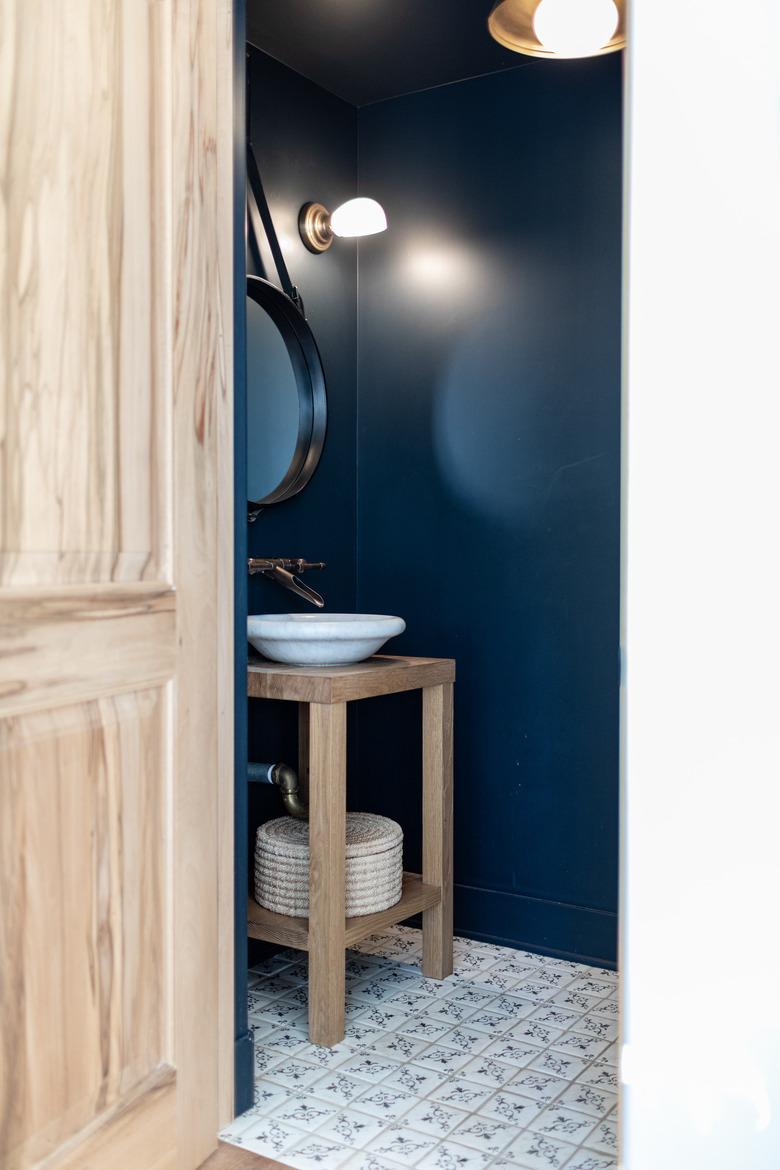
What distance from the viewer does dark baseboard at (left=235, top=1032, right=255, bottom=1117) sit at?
5.91 ft

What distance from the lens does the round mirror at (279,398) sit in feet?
8.64

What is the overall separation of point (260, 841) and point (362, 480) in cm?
113

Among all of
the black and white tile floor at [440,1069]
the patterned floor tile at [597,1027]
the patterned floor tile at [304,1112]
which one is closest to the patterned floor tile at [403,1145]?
the black and white tile floor at [440,1069]

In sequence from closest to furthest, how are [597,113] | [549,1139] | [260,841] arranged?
[549,1139]
[260,841]
[597,113]

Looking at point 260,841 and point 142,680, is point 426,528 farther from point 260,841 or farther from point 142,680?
point 142,680

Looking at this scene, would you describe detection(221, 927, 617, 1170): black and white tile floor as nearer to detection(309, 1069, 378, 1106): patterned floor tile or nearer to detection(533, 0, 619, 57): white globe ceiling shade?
detection(309, 1069, 378, 1106): patterned floor tile

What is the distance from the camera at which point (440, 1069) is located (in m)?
2.01

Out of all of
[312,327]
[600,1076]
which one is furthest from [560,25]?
[600,1076]

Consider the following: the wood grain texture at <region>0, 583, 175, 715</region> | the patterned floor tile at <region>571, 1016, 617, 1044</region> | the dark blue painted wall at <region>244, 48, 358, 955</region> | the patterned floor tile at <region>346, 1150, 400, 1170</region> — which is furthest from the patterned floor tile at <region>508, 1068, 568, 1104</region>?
the wood grain texture at <region>0, 583, 175, 715</region>

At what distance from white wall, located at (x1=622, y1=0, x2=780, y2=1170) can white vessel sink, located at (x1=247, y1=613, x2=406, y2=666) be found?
3.43ft

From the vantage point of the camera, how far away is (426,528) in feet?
9.52

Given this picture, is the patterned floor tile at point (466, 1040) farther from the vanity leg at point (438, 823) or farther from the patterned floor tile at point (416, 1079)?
the vanity leg at point (438, 823)

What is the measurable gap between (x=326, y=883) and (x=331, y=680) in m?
0.41

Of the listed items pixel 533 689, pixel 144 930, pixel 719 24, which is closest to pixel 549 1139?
pixel 144 930
